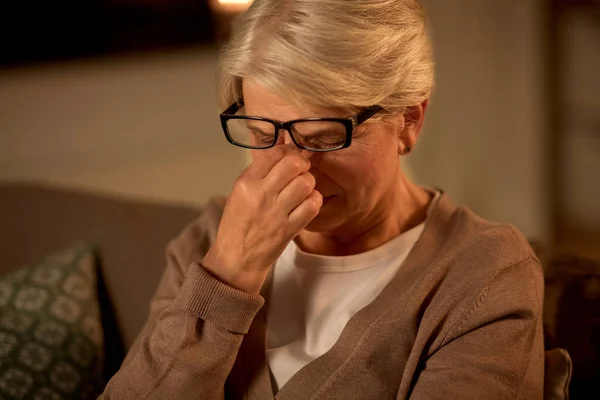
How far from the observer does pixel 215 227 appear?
4.43 feet

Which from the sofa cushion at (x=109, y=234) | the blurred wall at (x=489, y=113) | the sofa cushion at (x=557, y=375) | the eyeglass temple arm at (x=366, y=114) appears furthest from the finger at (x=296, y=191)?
the blurred wall at (x=489, y=113)

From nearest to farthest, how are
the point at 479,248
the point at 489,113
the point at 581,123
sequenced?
the point at 479,248 → the point at 489,113 → the point at 581,123

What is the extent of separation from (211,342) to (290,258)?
269 millimetres

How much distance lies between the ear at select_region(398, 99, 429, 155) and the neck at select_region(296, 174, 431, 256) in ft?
0.27

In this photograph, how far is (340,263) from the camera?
123cm

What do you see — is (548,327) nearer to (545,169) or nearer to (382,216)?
(382,216)

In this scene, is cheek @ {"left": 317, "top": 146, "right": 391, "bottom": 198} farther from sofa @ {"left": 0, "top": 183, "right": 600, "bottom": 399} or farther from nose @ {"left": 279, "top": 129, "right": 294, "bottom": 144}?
sofa @ {"left": 0, "top": 183, "right": 600, "bottom": 399}

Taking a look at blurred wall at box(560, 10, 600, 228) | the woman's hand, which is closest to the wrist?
the woman's hand

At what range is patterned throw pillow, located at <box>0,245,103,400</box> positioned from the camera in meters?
1.37

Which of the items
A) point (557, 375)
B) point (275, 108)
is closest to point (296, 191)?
point (275, 108)

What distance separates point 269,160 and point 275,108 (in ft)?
0.27

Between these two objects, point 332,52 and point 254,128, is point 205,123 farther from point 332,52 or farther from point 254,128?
point 332,52

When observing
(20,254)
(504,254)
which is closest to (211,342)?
(504,254)

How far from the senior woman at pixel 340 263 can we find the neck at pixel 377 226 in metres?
0.01
